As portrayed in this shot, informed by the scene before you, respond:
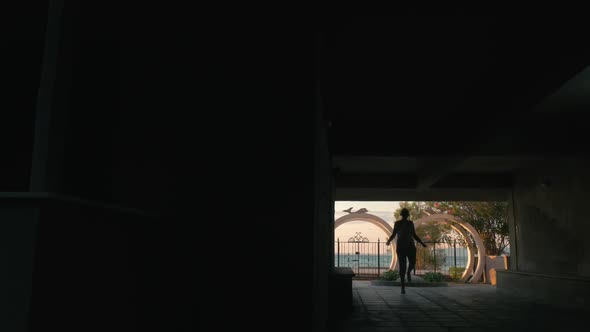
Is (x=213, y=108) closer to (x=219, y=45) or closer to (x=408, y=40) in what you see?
(x=219, y=45)

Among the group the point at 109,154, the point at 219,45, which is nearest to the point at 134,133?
the point at 109,154

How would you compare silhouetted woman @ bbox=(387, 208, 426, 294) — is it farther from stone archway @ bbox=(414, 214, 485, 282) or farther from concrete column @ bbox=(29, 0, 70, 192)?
concrete column @ bbox=(29, 0, 70, 192)

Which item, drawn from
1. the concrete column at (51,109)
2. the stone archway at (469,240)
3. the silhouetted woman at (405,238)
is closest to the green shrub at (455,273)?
the stone archway at (469,240)

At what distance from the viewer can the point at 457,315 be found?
6285mm

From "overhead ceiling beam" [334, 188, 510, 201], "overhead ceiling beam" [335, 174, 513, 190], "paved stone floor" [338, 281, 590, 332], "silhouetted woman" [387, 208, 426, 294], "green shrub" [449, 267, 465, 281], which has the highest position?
"overhead ceiling beam" [335, 174, 513, 190]

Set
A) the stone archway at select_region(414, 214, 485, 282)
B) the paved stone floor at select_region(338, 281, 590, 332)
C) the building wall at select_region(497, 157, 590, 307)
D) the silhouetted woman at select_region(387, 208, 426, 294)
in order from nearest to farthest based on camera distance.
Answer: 1. the paved stone floor at select_region(338, 281, 590, 332)
2. the building wall at select_region(497, 157, 590, 307)
3. the silhouetted woman at select_region(387, 208, 426, 294)
4. the stone archway at select_region(414, 214, 485, 282)

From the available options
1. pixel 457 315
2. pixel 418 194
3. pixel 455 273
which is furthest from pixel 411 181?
pixel 455 273

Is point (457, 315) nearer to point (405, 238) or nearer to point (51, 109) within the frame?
point (405, 238)

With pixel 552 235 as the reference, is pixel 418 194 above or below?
above

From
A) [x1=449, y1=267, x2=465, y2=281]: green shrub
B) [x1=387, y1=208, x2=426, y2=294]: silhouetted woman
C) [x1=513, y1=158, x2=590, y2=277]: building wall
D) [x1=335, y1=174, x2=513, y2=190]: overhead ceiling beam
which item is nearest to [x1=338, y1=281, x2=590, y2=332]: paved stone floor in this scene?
[x1=387, y1=208, x2=426, y2=294]: silhouetted woman

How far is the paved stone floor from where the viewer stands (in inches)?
209

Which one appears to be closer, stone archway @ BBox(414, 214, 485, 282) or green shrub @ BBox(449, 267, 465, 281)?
stone archway @ BBox(414, 214, 485, 282)

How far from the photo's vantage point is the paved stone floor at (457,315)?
17.4 feet

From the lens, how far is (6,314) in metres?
1.48
